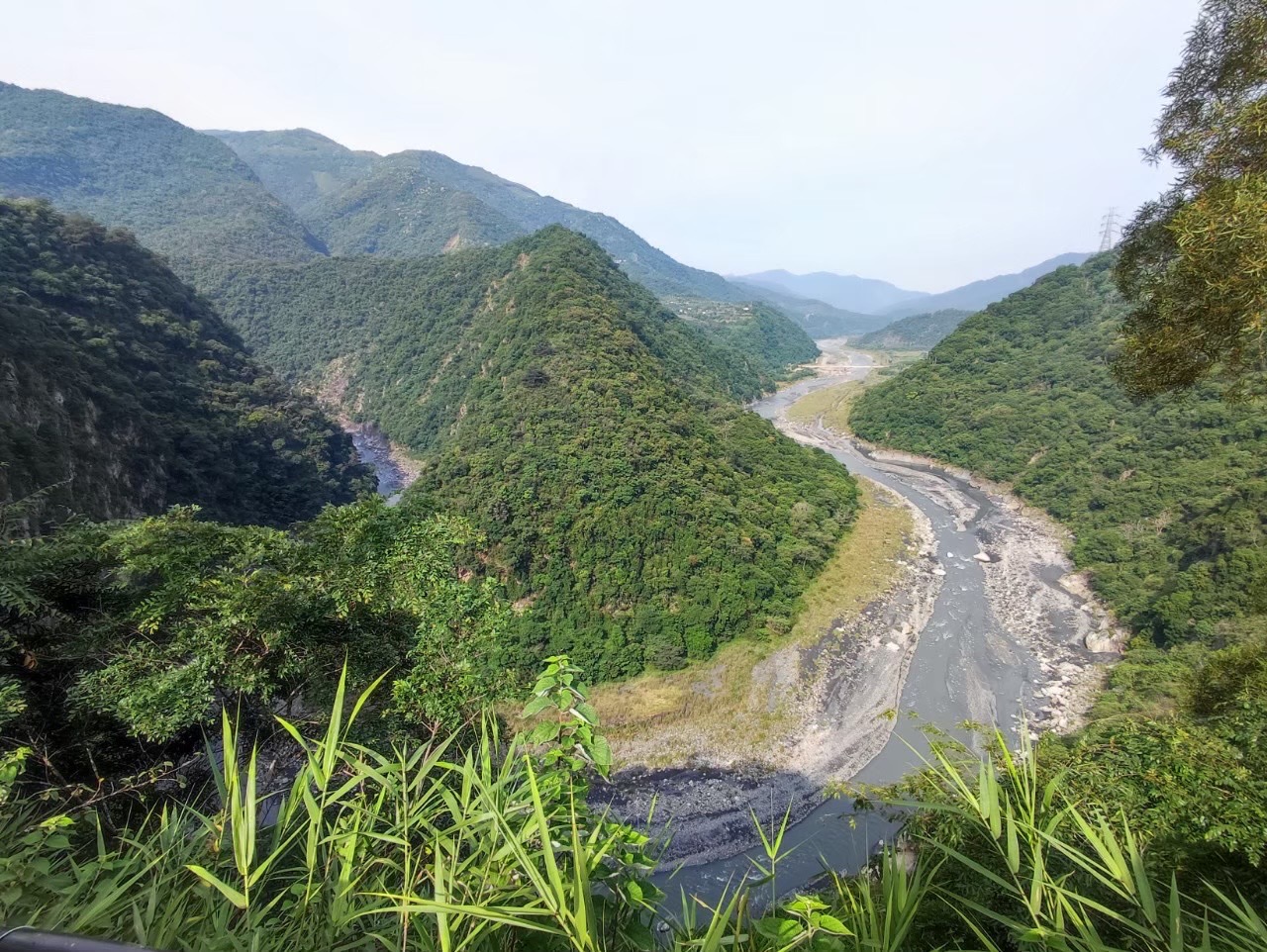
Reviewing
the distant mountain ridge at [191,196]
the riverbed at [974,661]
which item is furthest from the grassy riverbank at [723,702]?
the distant mountain ridge at [191,196]

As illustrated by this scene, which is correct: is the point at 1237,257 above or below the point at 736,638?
above

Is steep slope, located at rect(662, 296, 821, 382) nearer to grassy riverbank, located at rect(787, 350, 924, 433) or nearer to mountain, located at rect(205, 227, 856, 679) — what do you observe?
grassy riverbank, located at rect(787, 350, 924, 433)

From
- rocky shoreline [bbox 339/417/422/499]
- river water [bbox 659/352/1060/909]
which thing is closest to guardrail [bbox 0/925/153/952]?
river water [bbox 659/352/1060/909]

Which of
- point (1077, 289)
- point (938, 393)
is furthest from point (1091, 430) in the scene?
point (1077, 289)

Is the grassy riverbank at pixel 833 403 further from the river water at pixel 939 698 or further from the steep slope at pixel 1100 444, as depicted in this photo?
the river water at pixel 939 698

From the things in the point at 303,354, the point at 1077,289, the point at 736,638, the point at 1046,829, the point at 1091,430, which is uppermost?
the point at 1077,289

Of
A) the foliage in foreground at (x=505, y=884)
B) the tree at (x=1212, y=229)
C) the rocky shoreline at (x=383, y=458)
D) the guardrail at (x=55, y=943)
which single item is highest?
the tree at (x=1212, y=229)

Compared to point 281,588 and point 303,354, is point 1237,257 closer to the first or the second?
point 281,588
